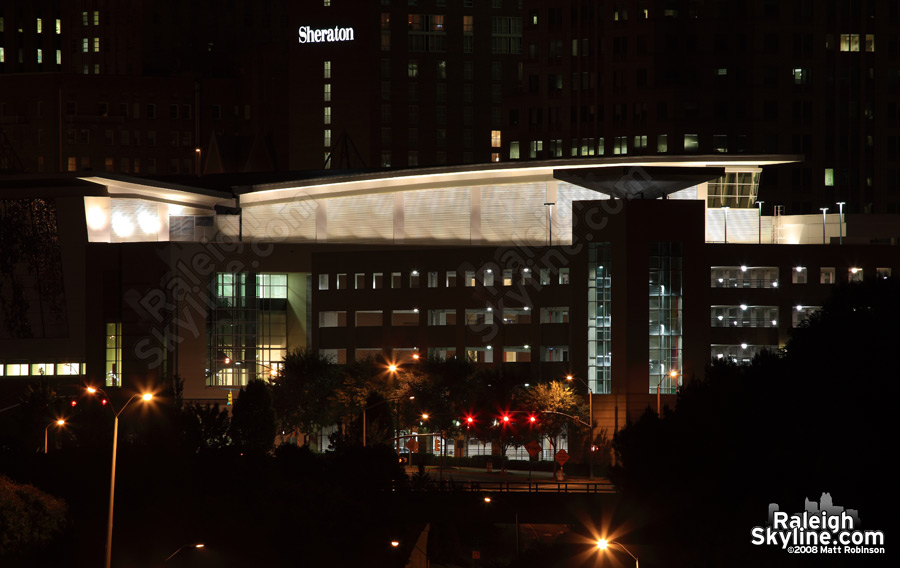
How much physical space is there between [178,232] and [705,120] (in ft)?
228

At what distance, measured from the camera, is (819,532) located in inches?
2537

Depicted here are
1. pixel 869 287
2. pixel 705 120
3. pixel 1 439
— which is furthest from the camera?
pixel 705 120

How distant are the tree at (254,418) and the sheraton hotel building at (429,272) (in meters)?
28.4

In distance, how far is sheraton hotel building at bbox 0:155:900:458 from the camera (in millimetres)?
130500

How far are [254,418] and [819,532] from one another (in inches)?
2058

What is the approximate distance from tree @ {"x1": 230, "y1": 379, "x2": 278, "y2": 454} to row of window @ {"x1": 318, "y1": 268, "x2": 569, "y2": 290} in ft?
106

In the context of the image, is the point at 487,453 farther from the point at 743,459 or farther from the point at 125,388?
the point at 743,459

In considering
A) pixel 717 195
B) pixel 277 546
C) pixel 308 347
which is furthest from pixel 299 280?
pixel 277 546

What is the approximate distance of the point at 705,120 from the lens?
182625 millimetres

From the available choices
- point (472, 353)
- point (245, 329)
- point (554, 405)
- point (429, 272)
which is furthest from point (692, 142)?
point (554, 405)

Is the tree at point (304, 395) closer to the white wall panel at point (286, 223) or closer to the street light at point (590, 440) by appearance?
the white wall panel at point (286, 223)

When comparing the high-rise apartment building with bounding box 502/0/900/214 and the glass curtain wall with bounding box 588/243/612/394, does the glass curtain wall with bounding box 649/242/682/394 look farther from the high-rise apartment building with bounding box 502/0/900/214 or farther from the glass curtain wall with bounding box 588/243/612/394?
the high-rise apartment building with bounding box 502/0/900/214

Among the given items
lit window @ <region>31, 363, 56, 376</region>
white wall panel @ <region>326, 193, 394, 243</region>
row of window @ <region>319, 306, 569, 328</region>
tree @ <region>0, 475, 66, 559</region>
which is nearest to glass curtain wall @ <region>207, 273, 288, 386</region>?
row of window @ <region>319, 306, 569, 328</region>

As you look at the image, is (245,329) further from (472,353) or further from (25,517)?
(25,517)
